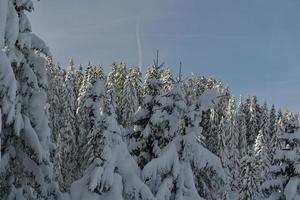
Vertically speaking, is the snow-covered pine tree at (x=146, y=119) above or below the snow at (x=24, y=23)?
below

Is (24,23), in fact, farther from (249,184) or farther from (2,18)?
(249,184)

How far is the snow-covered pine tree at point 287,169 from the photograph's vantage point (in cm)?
2319

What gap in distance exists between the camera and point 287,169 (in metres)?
23.9

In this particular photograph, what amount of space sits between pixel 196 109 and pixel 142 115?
229 cm

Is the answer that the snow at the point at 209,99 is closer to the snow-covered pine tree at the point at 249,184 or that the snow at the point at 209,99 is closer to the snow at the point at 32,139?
the snow at the point at 32,139

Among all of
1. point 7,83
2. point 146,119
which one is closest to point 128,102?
point 146,119

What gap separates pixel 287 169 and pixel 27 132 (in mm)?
13050

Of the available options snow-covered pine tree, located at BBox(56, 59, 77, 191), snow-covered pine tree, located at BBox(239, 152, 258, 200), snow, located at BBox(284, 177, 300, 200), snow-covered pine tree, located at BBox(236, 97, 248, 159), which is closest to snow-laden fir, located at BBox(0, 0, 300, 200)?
snow, located at BBox(284, 177, 300, 200)

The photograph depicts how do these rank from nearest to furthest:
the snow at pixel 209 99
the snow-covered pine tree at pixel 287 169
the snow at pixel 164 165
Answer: the snow at pixel 164 165, the snow at pixel 209 99, the snow-covered pine tree at pixel 287 169

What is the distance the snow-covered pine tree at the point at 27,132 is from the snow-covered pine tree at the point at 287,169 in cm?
1095

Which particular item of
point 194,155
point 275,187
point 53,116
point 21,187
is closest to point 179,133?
point 194,155

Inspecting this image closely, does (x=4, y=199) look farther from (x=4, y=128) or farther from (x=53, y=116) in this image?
(x=53, y=116)

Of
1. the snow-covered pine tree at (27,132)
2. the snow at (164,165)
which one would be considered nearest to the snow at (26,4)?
the snow-covered pine tree at (27,132)

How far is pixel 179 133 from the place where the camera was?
59.5 ft
